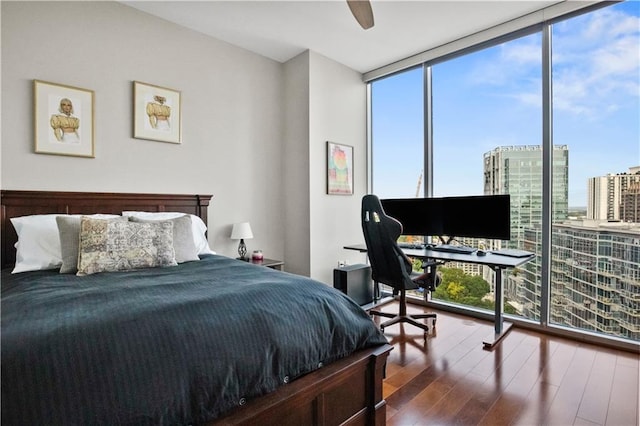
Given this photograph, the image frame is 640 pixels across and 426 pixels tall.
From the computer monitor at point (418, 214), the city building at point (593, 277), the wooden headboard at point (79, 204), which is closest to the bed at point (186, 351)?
the wooden headboard at point (79, 204)

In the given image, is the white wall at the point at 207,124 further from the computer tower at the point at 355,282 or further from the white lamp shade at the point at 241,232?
the computer tower at the point at 355,282

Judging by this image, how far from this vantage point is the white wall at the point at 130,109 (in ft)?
7.75

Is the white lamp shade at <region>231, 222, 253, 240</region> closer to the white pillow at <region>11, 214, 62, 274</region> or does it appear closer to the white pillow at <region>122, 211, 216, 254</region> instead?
the white pillow at <region>122, 211, 216, 254</region>

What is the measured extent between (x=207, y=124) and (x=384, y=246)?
214 cm

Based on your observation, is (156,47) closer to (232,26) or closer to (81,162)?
(232,26)

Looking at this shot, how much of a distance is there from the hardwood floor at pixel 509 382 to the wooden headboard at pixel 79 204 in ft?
7.44

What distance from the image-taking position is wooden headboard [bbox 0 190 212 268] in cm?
227

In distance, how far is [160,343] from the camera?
3.46ft

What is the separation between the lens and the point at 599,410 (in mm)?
1795

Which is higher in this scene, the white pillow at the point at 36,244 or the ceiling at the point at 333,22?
the ceiling at the point at 333,22

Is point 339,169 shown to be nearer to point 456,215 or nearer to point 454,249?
point 456,215

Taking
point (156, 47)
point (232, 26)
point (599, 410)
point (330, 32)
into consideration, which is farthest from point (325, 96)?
point (599, 410)

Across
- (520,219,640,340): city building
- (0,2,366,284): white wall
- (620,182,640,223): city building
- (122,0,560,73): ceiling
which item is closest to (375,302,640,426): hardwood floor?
(520,219,640,340): city building

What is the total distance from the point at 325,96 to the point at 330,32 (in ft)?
2.36
